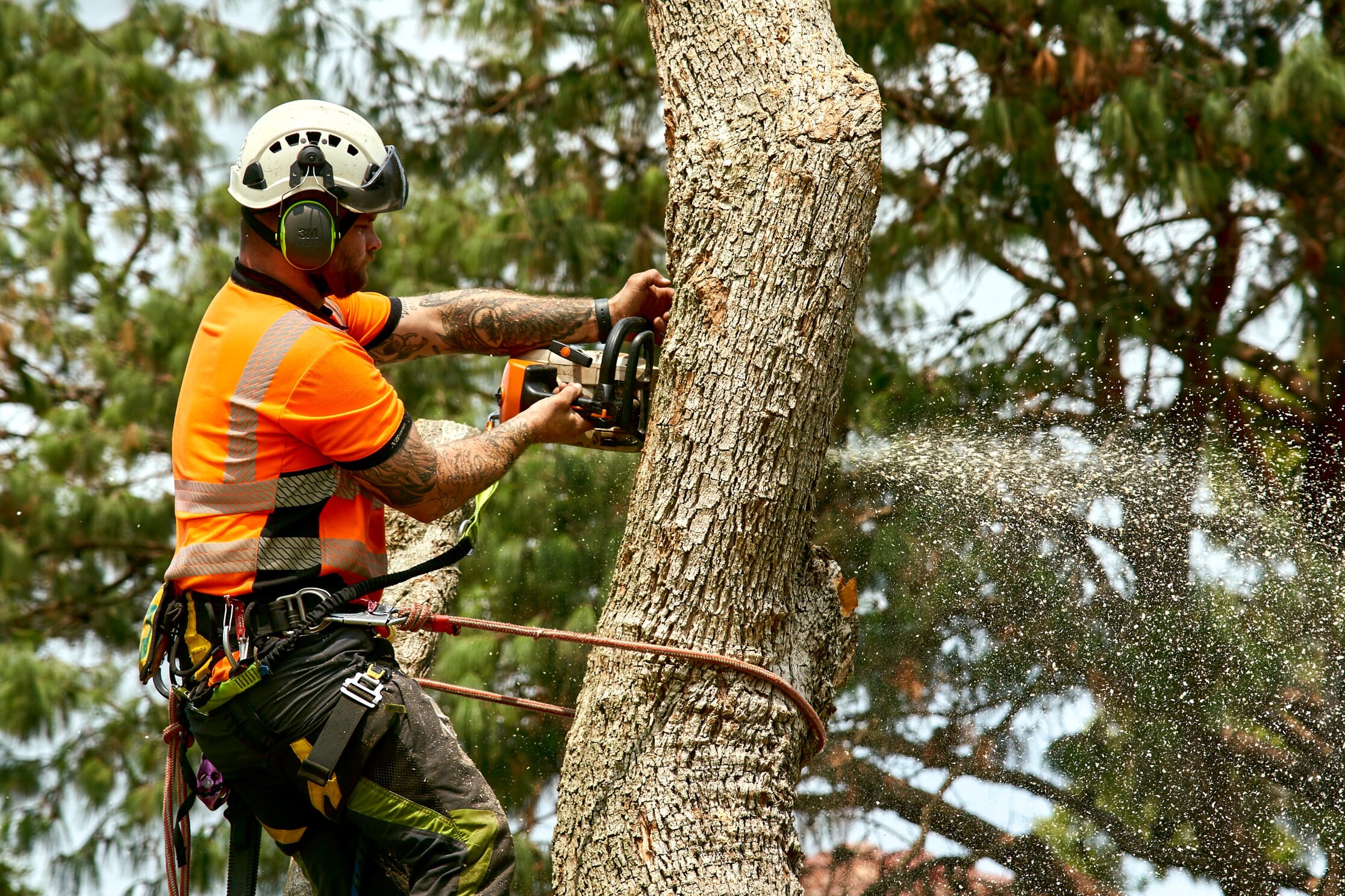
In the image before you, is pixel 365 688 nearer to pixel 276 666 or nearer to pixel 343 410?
pixel 276 666

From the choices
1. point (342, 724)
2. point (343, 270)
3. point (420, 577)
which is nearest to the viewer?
point (342, 724)

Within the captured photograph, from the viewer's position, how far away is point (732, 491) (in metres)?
2.41

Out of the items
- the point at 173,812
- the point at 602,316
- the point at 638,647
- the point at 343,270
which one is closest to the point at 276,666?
the point at 173,812

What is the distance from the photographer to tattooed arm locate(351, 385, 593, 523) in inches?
91.8

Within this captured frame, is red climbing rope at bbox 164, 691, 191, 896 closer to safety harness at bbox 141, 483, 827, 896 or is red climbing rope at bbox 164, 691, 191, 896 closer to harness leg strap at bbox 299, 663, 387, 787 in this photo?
safety harness at bbox 141, 483, 827, 896

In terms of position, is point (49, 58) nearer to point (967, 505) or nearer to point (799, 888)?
point (967, 505)

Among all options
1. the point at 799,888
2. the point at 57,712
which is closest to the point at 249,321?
the point at 799,888

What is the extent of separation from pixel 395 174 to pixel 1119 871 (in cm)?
442

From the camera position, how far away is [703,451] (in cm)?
242

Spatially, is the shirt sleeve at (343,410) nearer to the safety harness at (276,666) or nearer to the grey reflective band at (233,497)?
the grey reflective band at (233,497)

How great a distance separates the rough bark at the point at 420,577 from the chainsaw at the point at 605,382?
3.07 feet

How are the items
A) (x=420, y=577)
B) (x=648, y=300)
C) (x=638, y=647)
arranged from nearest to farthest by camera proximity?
1. (x=638, y=647)
2. (x=648, y=300)
3. (x=420, y=577)

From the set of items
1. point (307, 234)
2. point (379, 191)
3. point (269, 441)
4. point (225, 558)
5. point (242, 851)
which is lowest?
point (242, 851)

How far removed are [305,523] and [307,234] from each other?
1.92 ft
